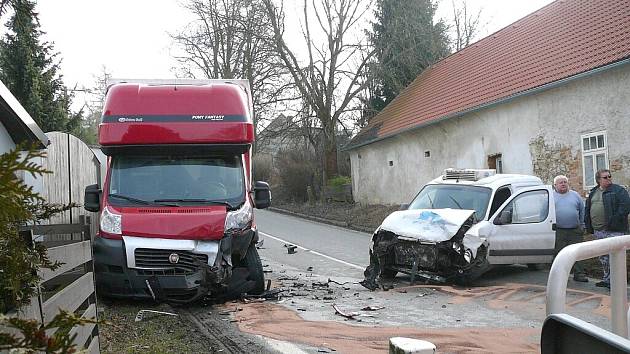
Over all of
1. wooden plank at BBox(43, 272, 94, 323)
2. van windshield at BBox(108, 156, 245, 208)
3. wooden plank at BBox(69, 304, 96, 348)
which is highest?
van windshield at BBox(108, 156, 245, 208)

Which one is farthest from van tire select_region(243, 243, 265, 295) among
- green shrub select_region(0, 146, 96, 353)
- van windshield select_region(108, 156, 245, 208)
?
green shrub select_region(0, 146, 96, 353)

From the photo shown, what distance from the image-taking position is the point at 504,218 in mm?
Answer: 11109

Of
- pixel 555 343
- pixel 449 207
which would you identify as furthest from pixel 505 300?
pixel 555 343

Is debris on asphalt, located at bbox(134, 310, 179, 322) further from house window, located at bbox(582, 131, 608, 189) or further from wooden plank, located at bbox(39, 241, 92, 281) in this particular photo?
house window, located at bbox(582, 131, 608, 189)


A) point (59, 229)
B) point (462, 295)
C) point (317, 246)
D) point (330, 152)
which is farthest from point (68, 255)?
point (330, 152)

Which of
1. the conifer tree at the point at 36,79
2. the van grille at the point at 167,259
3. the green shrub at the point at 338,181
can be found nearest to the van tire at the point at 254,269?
the van grille at the point at 167,259

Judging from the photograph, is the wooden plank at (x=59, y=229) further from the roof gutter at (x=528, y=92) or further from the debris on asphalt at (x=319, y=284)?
the roof gutter at (x=528, y=92)

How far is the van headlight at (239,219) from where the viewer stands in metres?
8.42

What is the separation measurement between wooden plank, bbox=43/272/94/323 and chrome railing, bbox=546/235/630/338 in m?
2.32

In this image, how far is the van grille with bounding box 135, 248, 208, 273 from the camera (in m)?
8.10

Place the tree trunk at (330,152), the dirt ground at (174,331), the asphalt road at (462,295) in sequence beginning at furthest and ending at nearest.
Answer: the tree trunk at (330,152)
the asphalt road at (462,295)
the dirt ground at (174,331)

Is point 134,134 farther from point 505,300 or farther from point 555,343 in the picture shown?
point 555,343

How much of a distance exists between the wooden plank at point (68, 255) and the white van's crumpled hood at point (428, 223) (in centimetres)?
639

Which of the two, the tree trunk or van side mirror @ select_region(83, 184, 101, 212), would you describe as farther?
the tree trunk
